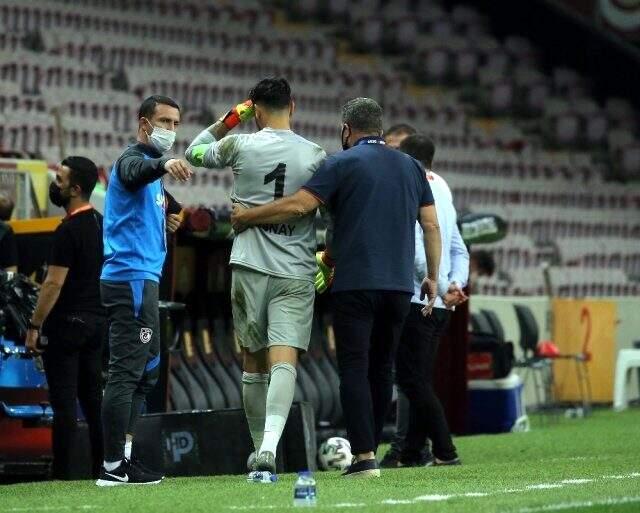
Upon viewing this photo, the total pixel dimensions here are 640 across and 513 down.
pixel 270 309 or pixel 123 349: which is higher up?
pixel 270 309

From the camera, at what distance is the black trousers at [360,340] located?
779 cm

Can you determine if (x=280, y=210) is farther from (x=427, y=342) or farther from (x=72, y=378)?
(x=427, y=342)

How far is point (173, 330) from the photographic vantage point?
12.4 metres

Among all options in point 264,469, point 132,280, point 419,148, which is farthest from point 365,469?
point 419,148

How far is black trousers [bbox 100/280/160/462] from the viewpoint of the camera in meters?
7.78

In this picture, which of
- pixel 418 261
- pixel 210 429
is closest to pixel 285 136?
pixel 418 261

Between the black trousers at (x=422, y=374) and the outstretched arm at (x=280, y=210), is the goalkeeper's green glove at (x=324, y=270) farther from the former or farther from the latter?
the black trousers at (x=422, y=374)

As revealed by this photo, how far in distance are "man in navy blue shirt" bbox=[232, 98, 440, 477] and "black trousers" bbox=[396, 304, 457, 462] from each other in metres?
1.26

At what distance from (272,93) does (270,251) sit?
2.36 feet

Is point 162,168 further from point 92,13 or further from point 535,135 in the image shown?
point 535,135

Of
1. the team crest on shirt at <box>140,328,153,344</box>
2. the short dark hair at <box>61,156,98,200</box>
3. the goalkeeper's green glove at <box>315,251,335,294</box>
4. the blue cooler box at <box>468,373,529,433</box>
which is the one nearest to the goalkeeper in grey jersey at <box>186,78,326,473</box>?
the goalkeeper's green glove at <box>315,251,335,294</box>

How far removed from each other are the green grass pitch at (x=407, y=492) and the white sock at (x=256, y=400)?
9.6 inches

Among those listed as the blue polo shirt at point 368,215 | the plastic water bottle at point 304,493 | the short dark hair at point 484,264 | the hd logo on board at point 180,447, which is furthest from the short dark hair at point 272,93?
the short dark hair at point 484,264

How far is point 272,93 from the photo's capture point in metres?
7.80
